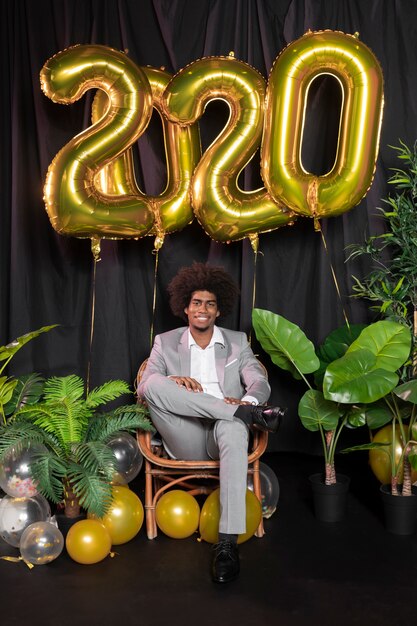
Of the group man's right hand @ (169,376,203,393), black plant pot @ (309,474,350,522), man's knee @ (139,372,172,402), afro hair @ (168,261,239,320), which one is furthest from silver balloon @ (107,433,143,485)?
black plant pot @ (309,474,350,522)

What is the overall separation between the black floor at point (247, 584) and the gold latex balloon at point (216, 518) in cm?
7

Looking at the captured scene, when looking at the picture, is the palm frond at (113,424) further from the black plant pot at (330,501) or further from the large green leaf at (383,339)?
the large green leaf at (383,339)

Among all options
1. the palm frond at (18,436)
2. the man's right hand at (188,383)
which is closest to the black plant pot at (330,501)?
the man's right hand at (188,383)

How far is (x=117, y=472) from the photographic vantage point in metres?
3.25

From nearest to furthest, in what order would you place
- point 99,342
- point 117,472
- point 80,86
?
point 117,472, point 80,86, point 99,342

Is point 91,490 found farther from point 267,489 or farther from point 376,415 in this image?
point 376,415

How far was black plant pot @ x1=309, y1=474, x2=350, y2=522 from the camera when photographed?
339 cm

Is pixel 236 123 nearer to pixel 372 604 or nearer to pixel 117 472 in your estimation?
pixel 117 472

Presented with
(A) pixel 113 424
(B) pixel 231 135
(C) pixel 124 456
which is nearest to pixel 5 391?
(A) pixel 113 424

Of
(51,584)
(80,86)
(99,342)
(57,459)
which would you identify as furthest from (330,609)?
(80,86)

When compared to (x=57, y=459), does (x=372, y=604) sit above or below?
below

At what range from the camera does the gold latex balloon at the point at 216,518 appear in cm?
302

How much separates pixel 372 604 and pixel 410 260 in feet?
6.30

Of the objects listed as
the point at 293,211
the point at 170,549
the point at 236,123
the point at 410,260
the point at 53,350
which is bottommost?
the point at 170,549
